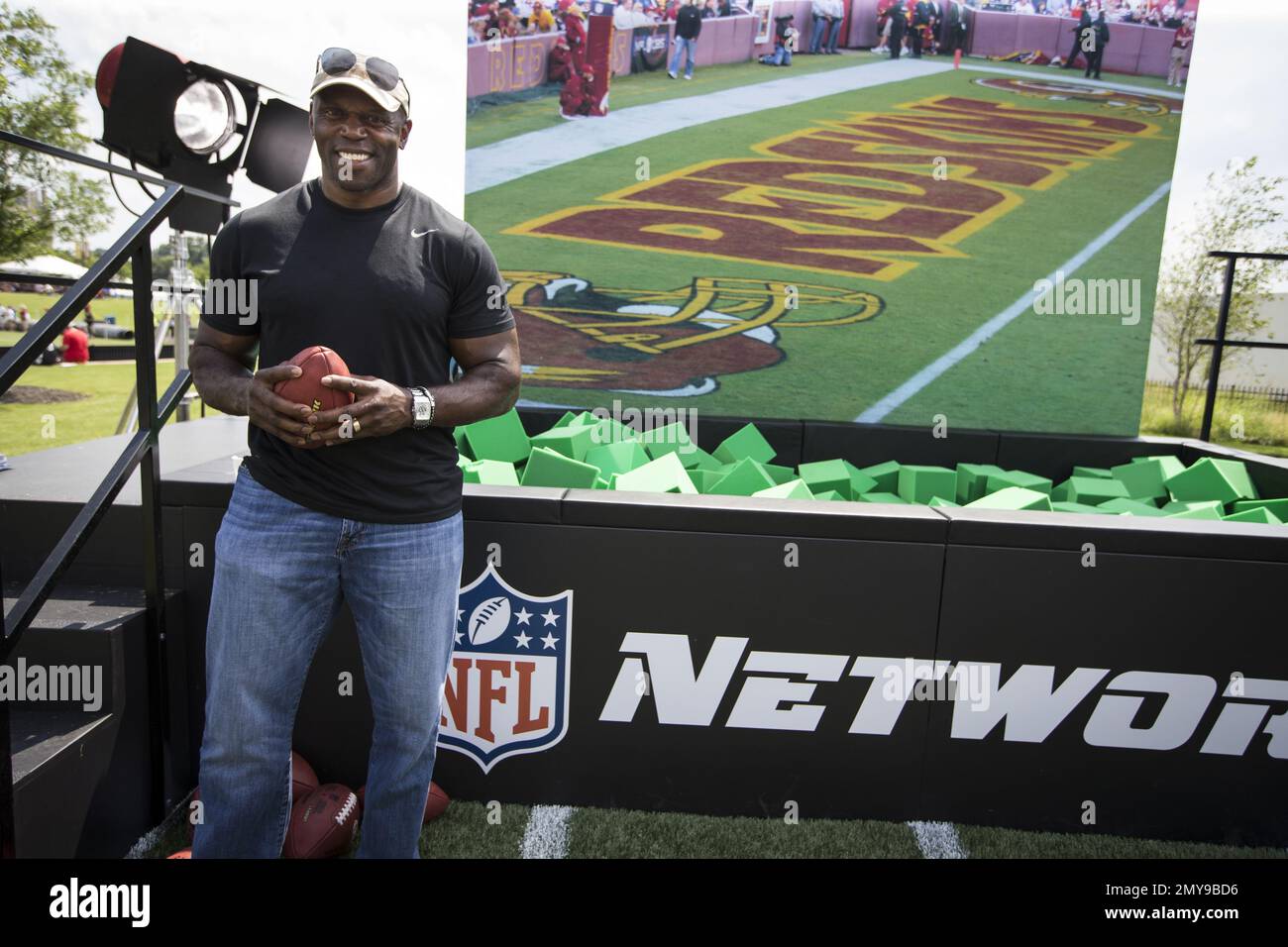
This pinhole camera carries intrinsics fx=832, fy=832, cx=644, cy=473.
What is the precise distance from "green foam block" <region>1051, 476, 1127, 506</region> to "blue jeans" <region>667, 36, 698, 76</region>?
4.36m

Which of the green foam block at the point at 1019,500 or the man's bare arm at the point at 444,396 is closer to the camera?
the man's bare arm at the point at 444,396

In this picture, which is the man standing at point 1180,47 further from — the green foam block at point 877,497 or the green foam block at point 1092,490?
the green foam block at point 877,497

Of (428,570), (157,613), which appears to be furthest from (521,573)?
(157,613)

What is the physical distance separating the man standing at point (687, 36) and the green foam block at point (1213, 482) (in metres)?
4.58

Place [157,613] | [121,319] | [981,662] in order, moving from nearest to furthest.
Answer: [157,613], [981,662], [121,319]

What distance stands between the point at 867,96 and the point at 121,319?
87.3 ft

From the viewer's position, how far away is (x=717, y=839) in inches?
96.4

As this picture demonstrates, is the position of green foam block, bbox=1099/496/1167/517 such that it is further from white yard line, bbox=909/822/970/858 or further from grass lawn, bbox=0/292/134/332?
grass lawn, bbox=0/292/134/332

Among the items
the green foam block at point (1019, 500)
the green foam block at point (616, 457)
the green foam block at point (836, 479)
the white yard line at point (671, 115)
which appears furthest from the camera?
the white yard line at point (671, 115)

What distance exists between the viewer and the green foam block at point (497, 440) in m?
3.86

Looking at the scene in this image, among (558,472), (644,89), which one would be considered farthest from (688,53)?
(558,472)

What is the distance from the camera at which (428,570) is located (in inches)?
72.8

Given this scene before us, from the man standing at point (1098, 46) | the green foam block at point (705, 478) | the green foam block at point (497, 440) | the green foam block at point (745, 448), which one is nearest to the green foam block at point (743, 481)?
the green foam block at point (705, 478)

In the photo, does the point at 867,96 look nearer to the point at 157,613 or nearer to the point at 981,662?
the point at 981,662
